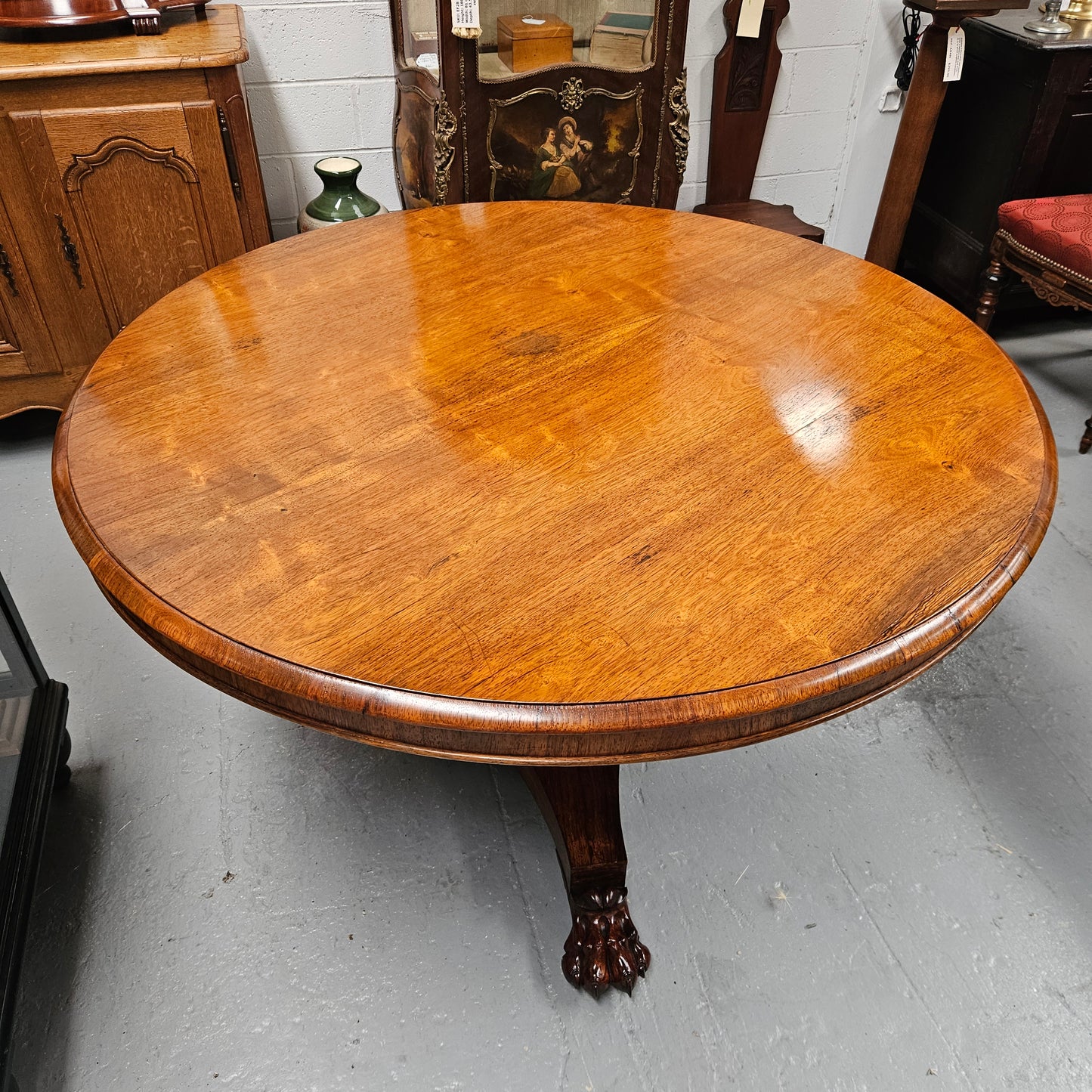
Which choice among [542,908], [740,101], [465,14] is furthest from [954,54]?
[542,908]

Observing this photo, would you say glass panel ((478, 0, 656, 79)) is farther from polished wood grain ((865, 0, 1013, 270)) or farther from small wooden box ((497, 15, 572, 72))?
polished wood grain ((865, 0, 1013, 270))

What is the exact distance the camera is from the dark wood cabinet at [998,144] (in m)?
2.36

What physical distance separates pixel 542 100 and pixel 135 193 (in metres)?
0.98

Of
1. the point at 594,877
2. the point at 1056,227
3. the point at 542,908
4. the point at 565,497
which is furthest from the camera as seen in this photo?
the point at 1056,227

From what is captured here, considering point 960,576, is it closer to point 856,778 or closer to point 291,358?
point 856,778

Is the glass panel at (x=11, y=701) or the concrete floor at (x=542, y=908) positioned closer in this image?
the concrete floor at (x=542, y=908)

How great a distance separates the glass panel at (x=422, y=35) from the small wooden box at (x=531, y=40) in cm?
15

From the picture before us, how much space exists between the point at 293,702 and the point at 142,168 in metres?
1.64

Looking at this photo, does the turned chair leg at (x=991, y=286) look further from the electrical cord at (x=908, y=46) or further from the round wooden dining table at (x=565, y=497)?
the round wooden dining table at (x=565, y=497)

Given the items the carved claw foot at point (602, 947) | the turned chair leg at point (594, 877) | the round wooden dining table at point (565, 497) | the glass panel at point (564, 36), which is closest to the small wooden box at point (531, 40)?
the glass panel at point (564, 36)

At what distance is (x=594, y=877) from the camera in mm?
1229

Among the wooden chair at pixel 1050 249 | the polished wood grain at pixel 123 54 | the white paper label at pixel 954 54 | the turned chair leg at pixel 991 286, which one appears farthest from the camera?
the turned chair leg at pixel 991 286

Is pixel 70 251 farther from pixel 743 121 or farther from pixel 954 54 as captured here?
pixel 954 54

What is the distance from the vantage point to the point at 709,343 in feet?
A: 4.23
